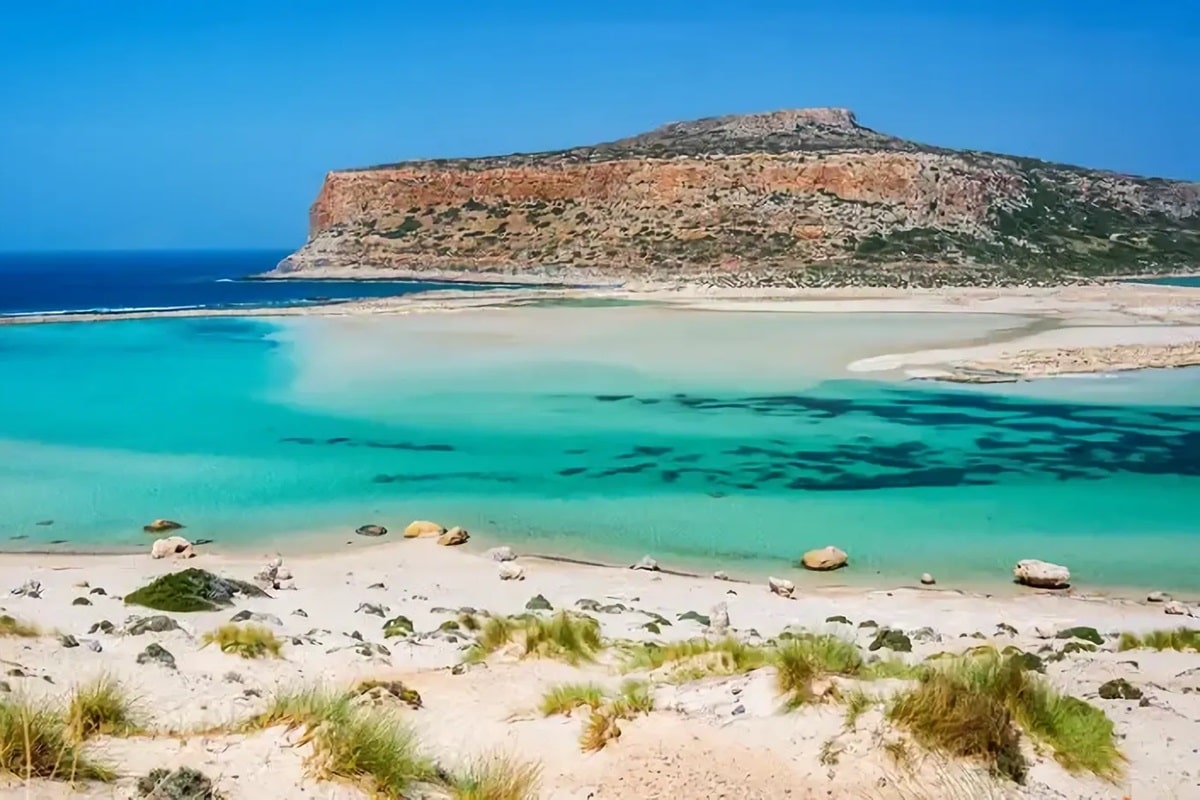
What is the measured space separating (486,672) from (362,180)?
85.8 meters

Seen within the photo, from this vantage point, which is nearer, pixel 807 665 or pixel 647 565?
pixel 807 665

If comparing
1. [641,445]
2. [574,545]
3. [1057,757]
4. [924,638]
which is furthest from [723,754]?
[641,445]

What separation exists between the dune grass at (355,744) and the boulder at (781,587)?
532cm

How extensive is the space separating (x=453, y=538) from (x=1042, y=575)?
576cm

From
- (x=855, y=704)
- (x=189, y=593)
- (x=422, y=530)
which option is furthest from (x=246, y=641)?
(x=422, y=530)

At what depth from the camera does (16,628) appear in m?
7.10

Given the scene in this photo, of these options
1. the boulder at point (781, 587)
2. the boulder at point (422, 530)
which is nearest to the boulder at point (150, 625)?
the boulder at point (422, 530)

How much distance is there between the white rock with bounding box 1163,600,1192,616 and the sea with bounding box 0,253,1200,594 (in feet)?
2.96

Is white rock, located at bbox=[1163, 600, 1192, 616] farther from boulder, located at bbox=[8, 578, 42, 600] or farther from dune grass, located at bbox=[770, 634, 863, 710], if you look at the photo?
boulder, located at bbox=[8, 578, 42, 600]

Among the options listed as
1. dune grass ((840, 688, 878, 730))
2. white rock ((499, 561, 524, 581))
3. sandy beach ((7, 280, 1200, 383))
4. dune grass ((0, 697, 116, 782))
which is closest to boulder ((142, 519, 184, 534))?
white rock ((499, 561, 524, 581))

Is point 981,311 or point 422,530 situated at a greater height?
point 981,311

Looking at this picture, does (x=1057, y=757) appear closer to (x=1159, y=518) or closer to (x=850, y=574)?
(x=850, y=574)

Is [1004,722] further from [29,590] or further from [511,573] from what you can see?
[29,590]

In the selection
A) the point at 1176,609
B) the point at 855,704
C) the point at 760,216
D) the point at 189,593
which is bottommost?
the point at 1176,609
